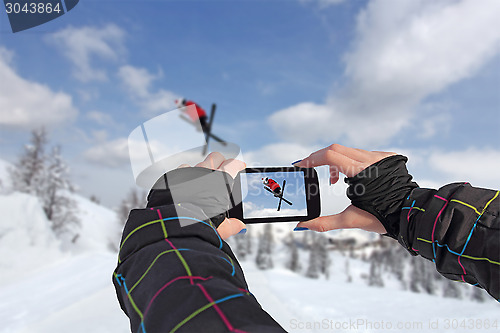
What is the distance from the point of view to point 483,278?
0.86m

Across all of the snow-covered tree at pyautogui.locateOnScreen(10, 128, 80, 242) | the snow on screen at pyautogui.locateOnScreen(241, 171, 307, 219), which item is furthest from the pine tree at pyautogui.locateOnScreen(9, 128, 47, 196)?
the snow on screen at pyautogui.locateOnScreen(241, 171, 307, 219)

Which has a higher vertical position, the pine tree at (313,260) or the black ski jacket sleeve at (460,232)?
the black ski jacket sleeve at (460,232)

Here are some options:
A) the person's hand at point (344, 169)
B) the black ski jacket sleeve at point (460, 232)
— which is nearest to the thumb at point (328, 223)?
the person's hand at point (344, 169)

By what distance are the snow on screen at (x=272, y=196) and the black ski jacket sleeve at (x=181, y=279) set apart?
1.42ft

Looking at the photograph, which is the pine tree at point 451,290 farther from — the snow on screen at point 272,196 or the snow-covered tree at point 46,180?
the snow-covered tree at point 46,180

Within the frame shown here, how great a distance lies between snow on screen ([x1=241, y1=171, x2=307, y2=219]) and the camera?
1241mm

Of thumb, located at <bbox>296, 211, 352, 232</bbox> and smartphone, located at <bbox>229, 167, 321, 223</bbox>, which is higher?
smartphone, located at <bbox>229, 167, 321, 223</bbox>

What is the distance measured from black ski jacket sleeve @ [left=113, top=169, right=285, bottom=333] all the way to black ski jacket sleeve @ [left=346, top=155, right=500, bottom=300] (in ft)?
2.19

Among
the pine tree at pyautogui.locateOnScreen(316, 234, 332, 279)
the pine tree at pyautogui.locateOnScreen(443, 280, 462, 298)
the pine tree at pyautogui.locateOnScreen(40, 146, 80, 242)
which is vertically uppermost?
the pine tree at pyautogui.locateOnScreen(40, 146, 80, 242)

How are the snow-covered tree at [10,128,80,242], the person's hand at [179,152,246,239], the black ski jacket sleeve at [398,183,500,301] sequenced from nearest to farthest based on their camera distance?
the black ski jacket sleeve at [398,183,500,301] < the person's hand at [179,152,246,239] < the snow-covered tree at [10,128,80,242]

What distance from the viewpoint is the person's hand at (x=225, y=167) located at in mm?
1093

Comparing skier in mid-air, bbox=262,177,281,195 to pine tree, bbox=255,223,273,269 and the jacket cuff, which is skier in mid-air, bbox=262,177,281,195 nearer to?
the jacket cuff

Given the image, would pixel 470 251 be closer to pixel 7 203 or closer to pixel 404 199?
pixel 404 199

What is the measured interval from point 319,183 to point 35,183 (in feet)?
55.1
